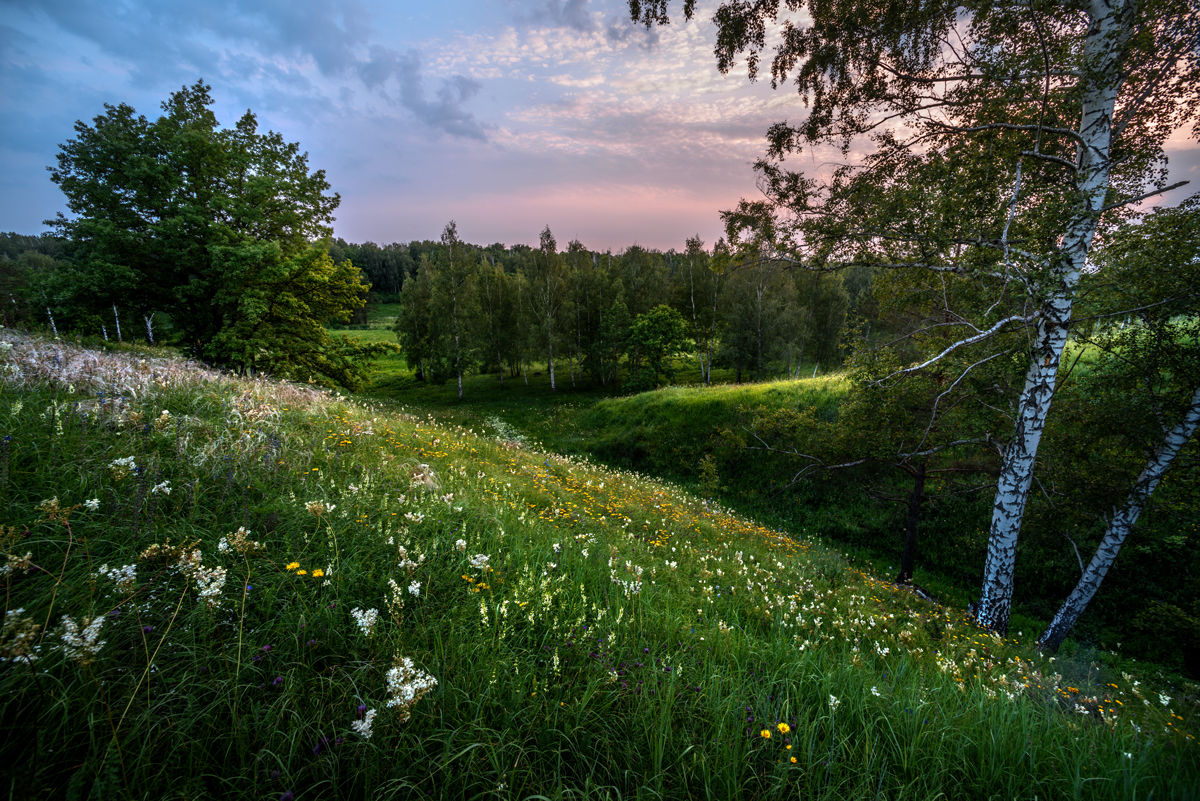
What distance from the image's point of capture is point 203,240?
604 inches

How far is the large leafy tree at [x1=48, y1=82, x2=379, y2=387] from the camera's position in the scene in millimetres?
14422

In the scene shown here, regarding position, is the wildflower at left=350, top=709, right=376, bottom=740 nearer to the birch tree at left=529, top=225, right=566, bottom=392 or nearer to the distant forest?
the distant forest

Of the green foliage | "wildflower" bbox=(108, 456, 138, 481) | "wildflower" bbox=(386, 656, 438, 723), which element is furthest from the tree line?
"wildflower" bbox=(386, 656, 438, 723)

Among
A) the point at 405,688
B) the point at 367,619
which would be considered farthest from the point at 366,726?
the point at 367,619

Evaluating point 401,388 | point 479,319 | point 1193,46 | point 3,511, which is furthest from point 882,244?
point 401,388

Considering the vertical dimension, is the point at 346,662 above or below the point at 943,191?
below

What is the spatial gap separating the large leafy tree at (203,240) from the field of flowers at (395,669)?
41.2ft

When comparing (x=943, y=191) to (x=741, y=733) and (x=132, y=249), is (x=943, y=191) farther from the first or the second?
(x=132, y=249)

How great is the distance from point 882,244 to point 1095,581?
7.12 meters

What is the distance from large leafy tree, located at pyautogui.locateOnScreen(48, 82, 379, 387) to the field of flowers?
12565 millimetres

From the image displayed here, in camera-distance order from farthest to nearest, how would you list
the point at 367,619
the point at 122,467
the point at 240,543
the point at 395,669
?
the point at 122,467 < the point at 240,543 < the point at 367,619 < the point at 395,669

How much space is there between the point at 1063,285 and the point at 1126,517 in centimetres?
418

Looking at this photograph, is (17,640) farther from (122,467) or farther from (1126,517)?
(1126,517)

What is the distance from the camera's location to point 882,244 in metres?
7.53
